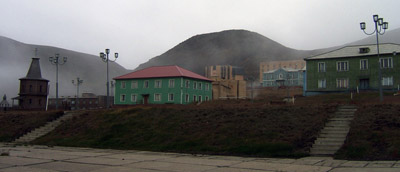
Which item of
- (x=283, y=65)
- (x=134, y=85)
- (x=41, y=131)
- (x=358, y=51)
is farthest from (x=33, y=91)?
(x=283, y=65)

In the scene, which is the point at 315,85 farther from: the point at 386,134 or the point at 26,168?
the point at 26,168

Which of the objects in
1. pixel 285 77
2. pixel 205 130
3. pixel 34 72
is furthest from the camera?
pixel 285 77

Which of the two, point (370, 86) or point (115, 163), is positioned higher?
point (370, 86)

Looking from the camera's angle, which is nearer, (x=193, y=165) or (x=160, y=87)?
(x=193, y=165)

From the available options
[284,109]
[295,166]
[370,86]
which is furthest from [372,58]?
[295,166]

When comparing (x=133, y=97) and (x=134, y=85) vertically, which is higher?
(x=134, y=85)

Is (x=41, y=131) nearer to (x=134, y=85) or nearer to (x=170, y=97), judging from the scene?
(x=170, y=97)

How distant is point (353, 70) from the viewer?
51.9 meters

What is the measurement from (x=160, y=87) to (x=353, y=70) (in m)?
31.3

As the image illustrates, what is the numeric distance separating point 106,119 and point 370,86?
39.1 metres

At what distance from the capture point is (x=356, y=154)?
15.3 metres

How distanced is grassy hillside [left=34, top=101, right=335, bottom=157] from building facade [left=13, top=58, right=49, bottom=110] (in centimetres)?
4271

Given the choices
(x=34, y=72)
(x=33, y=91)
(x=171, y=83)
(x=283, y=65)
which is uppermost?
(x=283, y=65)

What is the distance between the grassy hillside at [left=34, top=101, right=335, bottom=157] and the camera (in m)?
18.3
